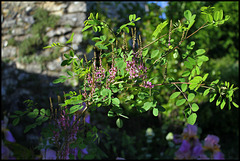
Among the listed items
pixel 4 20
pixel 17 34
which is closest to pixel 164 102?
pixel 17 34

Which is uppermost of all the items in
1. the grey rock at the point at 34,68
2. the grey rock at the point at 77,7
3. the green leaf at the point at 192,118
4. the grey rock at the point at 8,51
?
the grey rock at the point at 77,7

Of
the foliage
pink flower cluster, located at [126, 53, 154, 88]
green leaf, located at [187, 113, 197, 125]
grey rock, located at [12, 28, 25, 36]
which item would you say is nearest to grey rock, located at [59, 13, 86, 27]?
the foliage

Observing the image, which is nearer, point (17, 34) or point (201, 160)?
point (201, 160)

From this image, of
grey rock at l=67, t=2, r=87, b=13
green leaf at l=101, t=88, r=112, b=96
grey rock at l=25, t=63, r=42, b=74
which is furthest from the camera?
grey rock at l=67, t=2, r=87, b=13

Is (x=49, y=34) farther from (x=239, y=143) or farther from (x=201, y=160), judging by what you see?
(x=239, y=143)

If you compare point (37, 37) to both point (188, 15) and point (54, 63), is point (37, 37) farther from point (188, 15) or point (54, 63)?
point (188, 15)

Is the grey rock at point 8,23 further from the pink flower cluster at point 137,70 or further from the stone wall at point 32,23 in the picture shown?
the pink flower cluster at point 137,70

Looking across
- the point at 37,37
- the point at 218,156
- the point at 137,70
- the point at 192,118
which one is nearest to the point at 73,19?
the point at 37,37

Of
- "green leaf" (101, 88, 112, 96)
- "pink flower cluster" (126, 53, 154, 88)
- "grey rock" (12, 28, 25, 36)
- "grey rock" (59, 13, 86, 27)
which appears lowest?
"green leaf" (101, 88, 112, 96)

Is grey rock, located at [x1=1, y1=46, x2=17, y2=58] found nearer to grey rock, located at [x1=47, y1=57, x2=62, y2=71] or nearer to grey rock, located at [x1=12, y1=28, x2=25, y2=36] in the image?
grey rock, located at [x1=12, y1=28, x2=25, y2=36]

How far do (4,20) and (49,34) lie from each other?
2.96 ft

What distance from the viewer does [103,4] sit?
5215mm

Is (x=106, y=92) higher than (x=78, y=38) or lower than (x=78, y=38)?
lower

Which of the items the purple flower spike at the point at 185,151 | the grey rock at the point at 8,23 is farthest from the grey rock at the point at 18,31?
the purple flower spike at the point at 185,151
